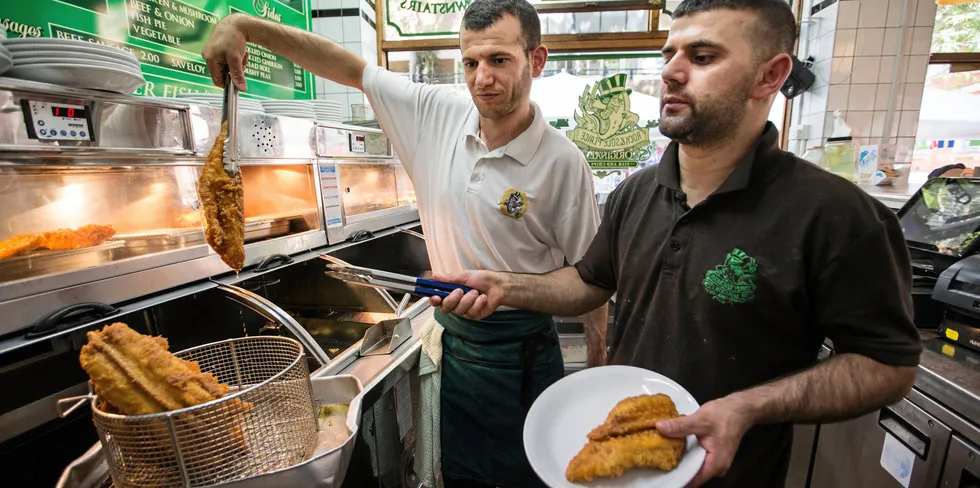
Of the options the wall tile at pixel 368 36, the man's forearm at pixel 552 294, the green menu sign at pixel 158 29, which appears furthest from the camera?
the wall tile at pixel 368 36

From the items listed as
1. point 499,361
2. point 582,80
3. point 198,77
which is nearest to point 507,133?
point 499,361

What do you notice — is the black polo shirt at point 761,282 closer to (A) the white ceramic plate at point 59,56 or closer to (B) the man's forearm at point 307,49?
(B) the man's forearm at point 307,49

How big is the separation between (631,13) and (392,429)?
395 centimetres

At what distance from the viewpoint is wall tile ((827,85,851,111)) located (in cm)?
407

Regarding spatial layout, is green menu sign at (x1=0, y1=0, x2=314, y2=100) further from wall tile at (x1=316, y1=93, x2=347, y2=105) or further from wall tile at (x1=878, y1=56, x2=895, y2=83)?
wall tile at (x1=878, y1=56, x2=895, y2=83)

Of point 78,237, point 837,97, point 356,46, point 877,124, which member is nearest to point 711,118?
point 78,237

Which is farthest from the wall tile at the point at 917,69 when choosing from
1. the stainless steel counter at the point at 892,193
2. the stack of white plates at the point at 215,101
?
the stack of white plates at the point at 215,101

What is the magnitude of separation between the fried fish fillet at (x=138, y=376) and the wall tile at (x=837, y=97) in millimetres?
5180

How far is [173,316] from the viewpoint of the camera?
1.72 m

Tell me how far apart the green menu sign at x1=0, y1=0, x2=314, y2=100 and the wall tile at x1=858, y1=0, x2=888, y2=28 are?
5.10 m

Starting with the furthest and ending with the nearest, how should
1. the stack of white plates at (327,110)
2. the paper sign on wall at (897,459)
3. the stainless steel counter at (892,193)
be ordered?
the stainless steel counter at (892,193) < the stack of white plates at (327,110) < the paper sign on wall at (897,459)

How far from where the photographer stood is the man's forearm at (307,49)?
171 centimetres

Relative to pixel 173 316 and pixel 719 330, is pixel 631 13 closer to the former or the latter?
pixel 719 330

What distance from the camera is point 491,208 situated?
181cm
